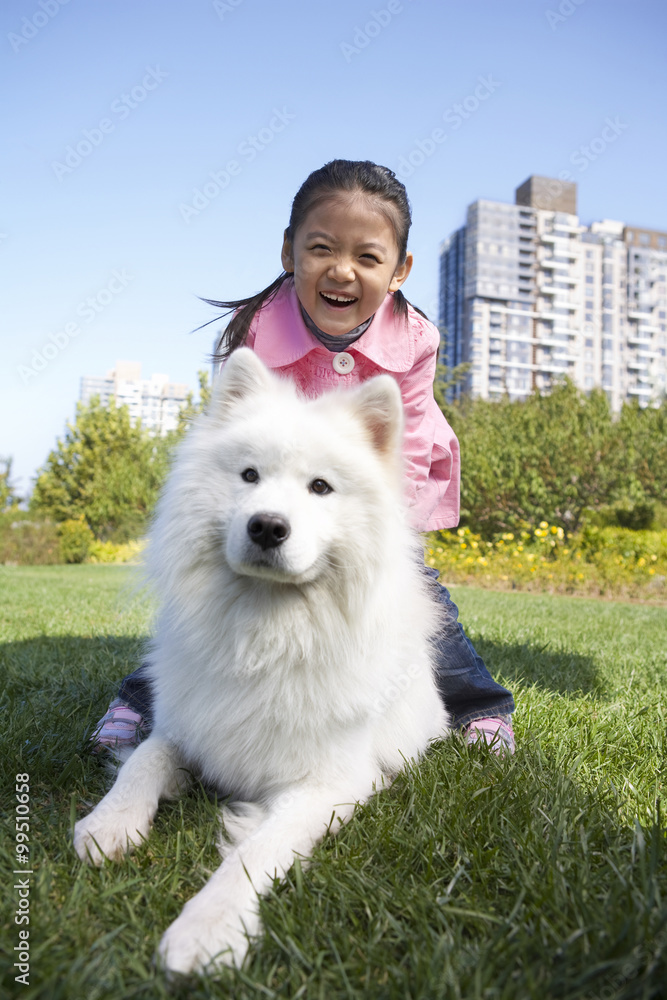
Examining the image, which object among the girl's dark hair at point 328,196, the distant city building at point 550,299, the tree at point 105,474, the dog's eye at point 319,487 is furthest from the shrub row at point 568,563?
the distant city building at point 550,299

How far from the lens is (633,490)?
14289 mm

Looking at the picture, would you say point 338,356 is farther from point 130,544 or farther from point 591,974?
point 130,544

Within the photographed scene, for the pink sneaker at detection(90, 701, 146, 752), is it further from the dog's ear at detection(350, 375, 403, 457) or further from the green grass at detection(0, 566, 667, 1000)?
the dog's ear at detection(350, 375, 403, 457)

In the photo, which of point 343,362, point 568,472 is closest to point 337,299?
point 343,362

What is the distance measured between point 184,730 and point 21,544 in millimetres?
18628

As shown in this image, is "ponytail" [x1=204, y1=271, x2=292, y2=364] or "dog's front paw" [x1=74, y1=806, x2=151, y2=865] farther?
"ponytail" [x1=204, y1=271, x2=292, y2=364]

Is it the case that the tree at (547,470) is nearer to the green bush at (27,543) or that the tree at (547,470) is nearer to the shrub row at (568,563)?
the shrub row at (568,563)

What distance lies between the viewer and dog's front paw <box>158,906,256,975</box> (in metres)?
1.32

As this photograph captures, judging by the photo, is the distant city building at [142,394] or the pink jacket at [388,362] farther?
the distant city building at [142,394]

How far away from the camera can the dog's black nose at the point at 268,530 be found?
1781 millimetres

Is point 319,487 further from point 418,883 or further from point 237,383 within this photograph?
point 418,883

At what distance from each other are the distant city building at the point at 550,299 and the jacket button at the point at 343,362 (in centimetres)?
9400

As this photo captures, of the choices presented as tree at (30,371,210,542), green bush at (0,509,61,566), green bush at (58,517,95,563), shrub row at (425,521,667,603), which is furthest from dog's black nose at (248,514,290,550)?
tree at (30,371,210,542)

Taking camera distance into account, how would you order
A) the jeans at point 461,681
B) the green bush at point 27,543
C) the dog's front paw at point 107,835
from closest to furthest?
the dog's front paw at point 107,835, the jeans at point 461,681, the green bush at point 27,543
